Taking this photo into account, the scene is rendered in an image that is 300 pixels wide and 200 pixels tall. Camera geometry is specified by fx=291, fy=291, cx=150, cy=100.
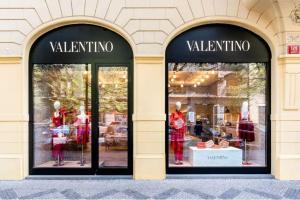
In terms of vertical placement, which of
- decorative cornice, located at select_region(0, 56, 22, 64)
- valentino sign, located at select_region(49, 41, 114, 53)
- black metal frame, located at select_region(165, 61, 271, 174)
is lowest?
black metal frame, located at select_region(165, 61, 271, 174)

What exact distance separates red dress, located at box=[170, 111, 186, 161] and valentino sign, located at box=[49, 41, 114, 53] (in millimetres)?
2358

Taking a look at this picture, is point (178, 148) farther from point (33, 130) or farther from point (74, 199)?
point (33, 130)

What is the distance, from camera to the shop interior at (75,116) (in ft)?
24.1

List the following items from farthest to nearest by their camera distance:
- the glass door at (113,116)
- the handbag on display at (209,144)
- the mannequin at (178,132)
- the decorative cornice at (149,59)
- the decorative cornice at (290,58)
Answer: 1. the handbag on display at (209,144)
2. the mannequin at (178,132)
3. the glass door at (113,116)
4. the decorative cornice at (149,59)
5. the decorative cornice at (290,58)

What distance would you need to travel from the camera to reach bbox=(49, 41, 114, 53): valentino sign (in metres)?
7.20

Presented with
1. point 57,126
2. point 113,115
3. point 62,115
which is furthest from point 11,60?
point 113,115

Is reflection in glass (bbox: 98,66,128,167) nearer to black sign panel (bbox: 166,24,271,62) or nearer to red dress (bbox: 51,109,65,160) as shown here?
red dress (bbox: 51,109,65,160)

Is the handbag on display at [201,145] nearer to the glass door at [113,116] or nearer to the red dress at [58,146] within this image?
the glass door at [113,116]

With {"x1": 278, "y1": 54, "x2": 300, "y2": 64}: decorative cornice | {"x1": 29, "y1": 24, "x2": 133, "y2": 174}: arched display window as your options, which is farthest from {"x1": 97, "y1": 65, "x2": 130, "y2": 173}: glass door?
{"x1": 278, "y1": 54, "x2": 300, "y2": 64}: decorative cornice

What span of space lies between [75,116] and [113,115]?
1.00 m

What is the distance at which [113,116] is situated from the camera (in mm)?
7371

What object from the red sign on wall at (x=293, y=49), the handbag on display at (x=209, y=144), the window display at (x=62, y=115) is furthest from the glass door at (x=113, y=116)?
the red sign on wall at (x=293, y=49)

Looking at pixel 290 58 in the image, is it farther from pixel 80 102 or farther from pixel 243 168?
pixel 80 102

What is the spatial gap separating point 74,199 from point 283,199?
4068 mm
